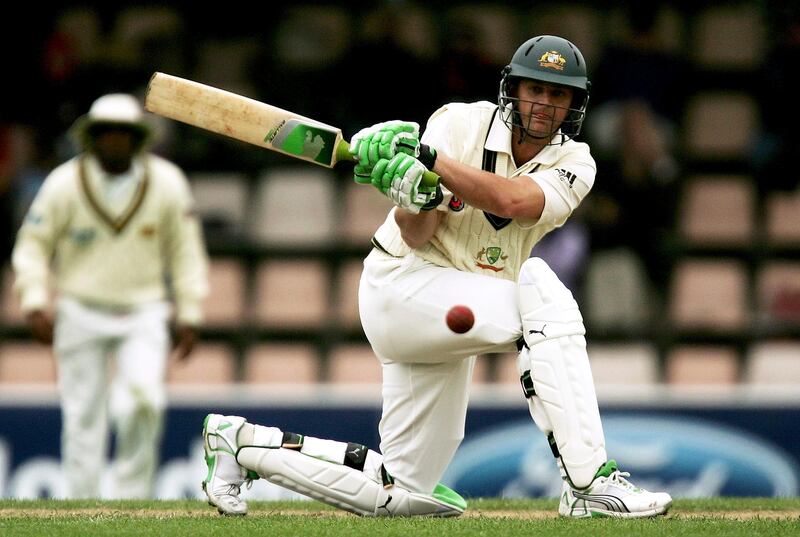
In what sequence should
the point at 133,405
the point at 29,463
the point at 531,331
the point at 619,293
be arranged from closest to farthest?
the point at 531,331 → the point at 133,405 → the point at 29,463 → the point at 619,293

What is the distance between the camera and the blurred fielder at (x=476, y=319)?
414cm

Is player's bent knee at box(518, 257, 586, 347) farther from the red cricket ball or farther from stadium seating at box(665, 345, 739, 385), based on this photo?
stadium seating at box(665, 345, 739, 385)

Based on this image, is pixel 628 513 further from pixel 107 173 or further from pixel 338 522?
pixel 107 173

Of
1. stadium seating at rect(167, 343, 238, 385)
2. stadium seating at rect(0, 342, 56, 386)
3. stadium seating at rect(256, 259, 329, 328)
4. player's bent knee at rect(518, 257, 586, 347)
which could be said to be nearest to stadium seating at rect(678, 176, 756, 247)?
stadium seating at rect(256, 259, 329, 328)

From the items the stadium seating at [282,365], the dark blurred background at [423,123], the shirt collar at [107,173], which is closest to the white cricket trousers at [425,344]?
the shirt collar at [107,173]

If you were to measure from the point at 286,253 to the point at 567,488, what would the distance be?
490 cm

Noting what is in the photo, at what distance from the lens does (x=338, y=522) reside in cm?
409

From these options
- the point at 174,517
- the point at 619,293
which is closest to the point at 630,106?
the point at 619,293

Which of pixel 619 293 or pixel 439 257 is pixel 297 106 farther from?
pixel 439 257

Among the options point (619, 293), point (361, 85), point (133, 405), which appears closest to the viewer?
point (133, 405)

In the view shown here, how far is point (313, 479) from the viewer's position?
4.35 meters

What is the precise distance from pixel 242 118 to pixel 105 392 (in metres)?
2.88

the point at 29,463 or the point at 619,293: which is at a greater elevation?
the point at 619,293

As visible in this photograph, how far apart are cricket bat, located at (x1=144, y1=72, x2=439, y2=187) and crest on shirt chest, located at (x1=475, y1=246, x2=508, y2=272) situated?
49 centimetres
